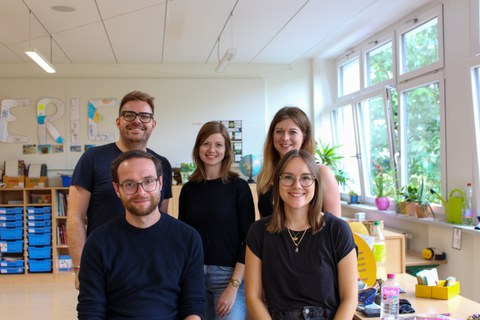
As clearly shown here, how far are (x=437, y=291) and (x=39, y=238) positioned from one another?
5403mm

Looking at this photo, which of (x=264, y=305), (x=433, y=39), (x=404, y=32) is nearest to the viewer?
(x=264, y=305)

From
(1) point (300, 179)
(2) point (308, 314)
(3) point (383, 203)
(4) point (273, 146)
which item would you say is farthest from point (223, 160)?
(3) point (383, 203)

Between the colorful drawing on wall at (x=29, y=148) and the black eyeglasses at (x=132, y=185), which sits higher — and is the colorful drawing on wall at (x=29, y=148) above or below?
above

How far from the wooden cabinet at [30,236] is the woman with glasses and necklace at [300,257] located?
5.09 metres

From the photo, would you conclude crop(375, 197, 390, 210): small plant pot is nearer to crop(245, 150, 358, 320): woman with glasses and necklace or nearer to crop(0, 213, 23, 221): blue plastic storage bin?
crop(245, 150, 358, 320): woman with glasses and necklace

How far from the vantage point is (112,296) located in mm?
Result: 1822

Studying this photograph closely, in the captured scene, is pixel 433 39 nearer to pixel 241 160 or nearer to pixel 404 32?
→ pixel 404 32

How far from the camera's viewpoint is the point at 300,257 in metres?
1.90

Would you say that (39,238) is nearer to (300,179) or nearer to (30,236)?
(30,236)

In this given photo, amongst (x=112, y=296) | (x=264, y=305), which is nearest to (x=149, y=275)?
(x=112, y=296)

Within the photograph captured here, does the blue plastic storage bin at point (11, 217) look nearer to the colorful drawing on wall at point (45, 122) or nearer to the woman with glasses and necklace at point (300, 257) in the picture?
the colorful drawing on wall at point (45, 122)

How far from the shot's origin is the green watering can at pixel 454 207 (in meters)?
4.11

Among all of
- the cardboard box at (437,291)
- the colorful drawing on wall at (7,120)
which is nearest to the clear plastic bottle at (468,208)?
→ the cardboard box at (437,291)

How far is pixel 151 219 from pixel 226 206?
0.53 metres
